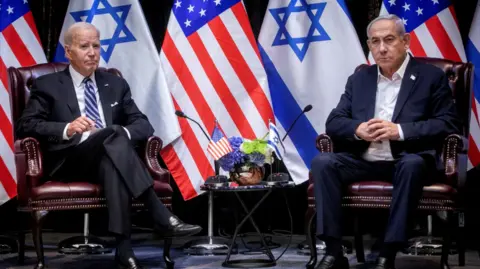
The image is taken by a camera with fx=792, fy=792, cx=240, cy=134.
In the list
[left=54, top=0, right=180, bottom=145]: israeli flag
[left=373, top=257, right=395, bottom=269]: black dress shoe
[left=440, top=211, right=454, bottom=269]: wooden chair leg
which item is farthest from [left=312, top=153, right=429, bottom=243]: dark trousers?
[left=54, top=0, right=180, bottom=145]: israeli flag

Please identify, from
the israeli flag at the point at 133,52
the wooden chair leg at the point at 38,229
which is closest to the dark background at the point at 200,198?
the israeli flag at the point at 133,52

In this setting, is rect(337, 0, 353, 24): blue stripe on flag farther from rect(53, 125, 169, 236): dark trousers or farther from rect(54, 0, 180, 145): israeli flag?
rect(53, 125, 169, 236): dark trousers

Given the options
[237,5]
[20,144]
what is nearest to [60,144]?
[20,144]

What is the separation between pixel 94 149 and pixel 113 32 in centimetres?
172

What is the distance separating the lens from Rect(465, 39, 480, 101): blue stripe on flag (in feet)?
17.9

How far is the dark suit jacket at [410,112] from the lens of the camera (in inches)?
171

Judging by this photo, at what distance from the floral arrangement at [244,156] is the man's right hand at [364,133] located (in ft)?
1.78

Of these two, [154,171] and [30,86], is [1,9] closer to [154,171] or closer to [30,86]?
[30,86]

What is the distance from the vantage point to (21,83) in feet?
16.4

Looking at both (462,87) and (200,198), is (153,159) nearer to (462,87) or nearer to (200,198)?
(200,198)

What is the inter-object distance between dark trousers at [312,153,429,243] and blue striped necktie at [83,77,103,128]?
1.40 m

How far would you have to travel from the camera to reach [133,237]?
20.3 feet

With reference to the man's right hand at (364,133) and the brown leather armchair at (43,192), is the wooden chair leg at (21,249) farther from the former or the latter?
the man's right hand at (364,133)

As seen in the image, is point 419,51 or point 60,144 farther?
point 419,51
